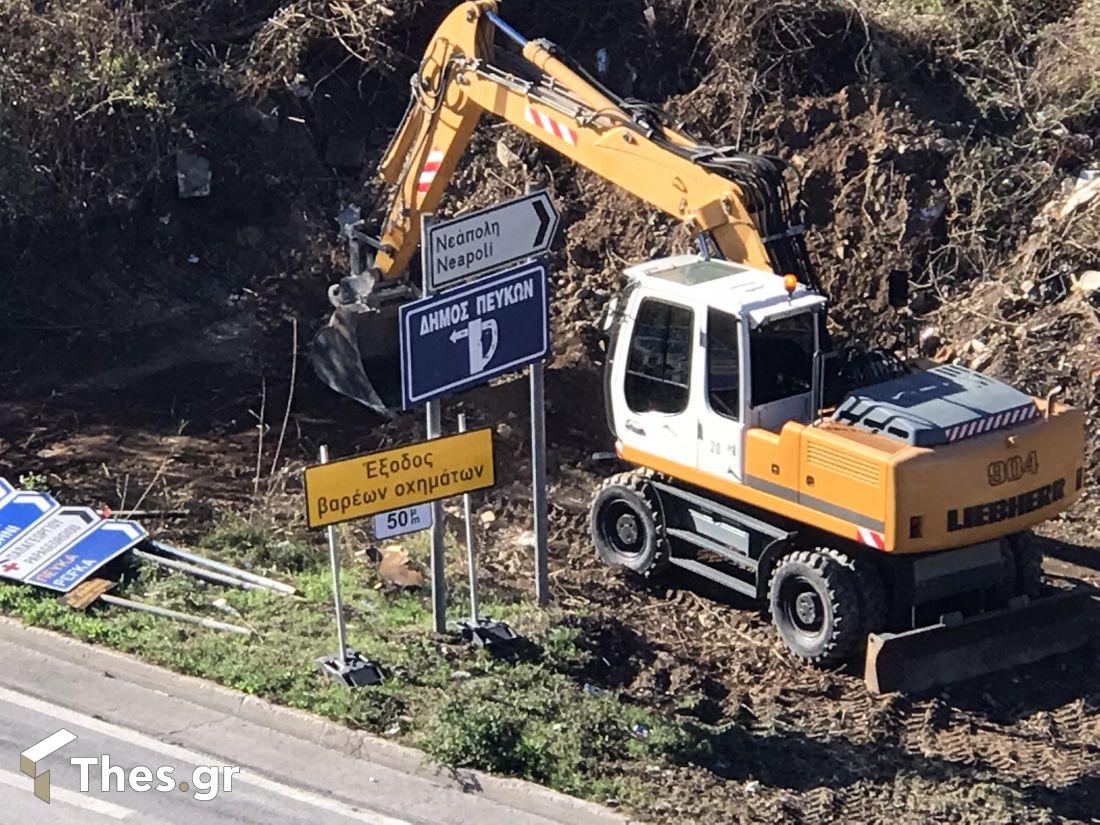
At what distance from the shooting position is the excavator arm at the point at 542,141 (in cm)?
1213

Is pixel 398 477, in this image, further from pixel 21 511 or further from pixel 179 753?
pixel 21 511

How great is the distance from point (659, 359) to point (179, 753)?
14.2 ft

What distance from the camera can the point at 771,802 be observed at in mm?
9445

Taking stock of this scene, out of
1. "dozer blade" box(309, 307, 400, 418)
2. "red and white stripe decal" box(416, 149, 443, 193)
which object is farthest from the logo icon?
"red and white stripe decal" box(416, 149, 443, 193)

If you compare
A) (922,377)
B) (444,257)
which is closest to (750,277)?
(922,377)

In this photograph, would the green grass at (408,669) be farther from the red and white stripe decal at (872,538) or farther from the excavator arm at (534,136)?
the excavator arm at (534,136)

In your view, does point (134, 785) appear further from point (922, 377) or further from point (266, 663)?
point (922, 377)

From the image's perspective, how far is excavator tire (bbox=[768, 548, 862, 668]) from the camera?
11.3m

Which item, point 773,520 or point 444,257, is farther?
point 773,520

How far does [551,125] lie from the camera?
13.1m

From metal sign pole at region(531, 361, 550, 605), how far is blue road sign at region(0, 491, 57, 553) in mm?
3554

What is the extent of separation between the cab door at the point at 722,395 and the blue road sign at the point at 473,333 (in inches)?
46.5

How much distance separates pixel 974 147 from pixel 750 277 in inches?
219

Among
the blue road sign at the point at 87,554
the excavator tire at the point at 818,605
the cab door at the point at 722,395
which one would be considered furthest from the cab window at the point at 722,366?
the blue road sign at the point at 87,554
